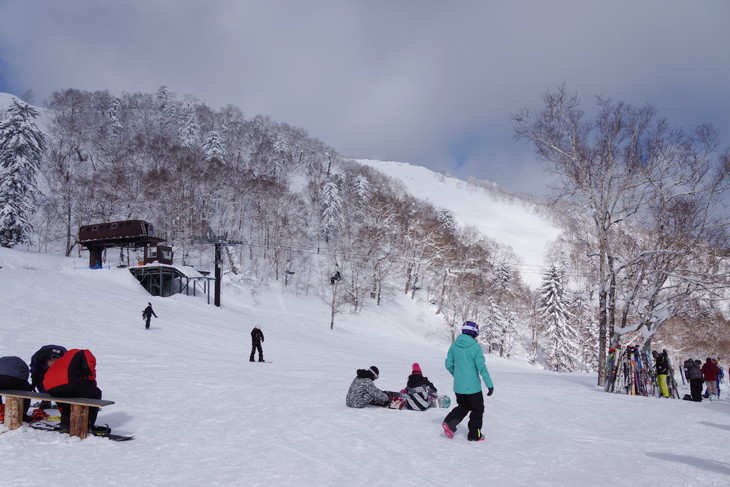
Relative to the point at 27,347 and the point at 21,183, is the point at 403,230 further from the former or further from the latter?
the point at 27,347

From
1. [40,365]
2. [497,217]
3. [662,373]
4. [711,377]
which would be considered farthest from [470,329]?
[497,217]

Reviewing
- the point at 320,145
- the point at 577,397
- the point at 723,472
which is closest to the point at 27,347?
the point at 577,397

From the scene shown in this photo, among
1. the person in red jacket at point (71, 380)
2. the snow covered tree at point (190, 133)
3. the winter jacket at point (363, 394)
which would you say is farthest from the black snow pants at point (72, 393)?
the snow covered tree at point (190, 133)

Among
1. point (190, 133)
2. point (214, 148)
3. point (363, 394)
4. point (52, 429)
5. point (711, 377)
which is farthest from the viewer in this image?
point (190, 133)

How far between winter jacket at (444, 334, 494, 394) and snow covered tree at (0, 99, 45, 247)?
47.4 meters

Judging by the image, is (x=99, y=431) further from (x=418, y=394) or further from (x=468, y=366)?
(x=418, y=394)

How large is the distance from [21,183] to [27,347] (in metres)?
35.2

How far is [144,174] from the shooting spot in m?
59.2

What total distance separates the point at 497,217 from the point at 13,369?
14357cm

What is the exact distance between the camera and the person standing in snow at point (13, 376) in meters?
5.81

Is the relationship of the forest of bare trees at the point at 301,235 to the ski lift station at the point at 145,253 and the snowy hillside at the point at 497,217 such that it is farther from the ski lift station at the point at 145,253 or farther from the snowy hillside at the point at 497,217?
the snowy hillside at the point at 497,217

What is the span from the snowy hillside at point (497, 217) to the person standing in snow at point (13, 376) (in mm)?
93052

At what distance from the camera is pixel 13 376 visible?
19.3ft

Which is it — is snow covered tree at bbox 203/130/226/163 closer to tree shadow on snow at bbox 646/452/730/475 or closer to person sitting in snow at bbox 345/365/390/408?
person sitting in snow at bbox 345/365/390/408
